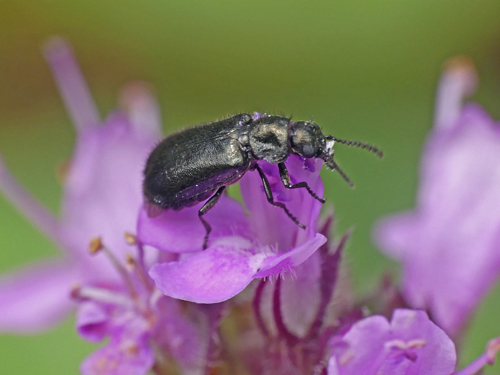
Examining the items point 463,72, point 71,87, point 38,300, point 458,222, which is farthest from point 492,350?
point 71,87

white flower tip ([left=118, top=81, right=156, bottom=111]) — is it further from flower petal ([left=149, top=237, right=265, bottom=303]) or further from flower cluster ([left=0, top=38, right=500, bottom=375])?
flower petal ([left=149, top=237, right=265, bottom=303])

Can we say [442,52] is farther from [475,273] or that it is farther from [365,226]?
[475,273]

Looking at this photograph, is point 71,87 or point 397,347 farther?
point 71,87

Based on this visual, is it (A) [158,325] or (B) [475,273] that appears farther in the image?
(B) [475,273]

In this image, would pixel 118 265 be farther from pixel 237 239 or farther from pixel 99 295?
pixel 237 239

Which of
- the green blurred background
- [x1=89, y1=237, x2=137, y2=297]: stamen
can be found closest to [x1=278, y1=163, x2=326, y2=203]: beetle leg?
[x1=89, y1=237, x2=137, y2=297]: stamen

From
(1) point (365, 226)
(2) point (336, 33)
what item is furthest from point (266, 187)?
(2) point (336, 33)
